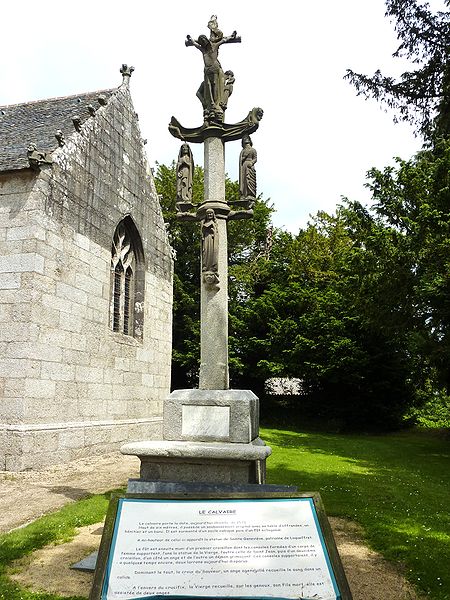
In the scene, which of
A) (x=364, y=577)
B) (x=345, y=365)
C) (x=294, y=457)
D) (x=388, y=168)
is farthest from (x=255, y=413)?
(x=345, y=365)

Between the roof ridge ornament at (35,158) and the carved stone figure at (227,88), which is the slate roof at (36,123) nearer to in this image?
the roof ridge ornament at (35,158)

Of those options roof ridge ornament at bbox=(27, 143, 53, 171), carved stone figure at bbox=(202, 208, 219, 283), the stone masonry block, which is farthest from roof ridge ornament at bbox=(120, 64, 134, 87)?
carved stone figure at bbox=(202, 208, 219, 283)

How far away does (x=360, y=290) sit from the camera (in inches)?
615

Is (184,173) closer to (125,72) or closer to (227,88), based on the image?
(227,88)

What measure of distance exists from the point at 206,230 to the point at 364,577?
3.81 m

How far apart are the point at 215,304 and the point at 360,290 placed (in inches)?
422

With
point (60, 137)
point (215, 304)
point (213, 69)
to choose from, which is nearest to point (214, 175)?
point (213, 69)

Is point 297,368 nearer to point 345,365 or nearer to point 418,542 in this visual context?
point 345,365

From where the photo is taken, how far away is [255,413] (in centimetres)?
567

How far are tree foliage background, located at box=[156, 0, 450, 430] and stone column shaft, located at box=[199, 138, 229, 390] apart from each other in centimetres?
348

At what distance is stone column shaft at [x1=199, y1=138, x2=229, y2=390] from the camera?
220 inches

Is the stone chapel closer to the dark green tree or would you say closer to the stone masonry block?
the stone masonry block

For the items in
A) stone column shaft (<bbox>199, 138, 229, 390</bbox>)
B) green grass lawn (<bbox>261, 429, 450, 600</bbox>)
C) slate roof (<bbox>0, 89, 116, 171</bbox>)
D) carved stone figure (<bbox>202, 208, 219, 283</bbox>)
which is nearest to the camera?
green grass lawn (<bbox>261, 429, 450, 600</bbox>)

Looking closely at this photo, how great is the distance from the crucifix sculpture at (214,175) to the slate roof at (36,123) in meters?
5.02
